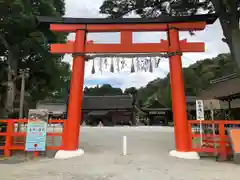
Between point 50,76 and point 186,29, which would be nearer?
point 186,29

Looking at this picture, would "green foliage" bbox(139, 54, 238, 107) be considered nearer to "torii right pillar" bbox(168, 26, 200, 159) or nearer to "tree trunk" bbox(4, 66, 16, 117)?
"tree trunk" bbox(4, 66, 16, 117)

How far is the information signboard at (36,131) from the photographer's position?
6930 millimetres

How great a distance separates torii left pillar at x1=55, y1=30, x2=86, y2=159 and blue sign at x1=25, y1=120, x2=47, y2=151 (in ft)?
1.96

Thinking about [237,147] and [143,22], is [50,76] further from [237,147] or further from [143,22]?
[237,147]

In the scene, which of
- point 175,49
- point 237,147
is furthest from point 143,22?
point 237,147

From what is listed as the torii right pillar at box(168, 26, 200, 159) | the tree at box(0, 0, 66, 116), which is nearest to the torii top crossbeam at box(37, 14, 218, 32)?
the torii right pillar at box(168, 26, 200, 159)

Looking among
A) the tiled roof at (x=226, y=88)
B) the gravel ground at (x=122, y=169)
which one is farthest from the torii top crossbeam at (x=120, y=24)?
the tiled roof at (x=226, y=88)

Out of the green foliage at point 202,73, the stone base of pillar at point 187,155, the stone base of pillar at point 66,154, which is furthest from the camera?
the green foliage at point 202,73

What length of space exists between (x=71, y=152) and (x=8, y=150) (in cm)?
210

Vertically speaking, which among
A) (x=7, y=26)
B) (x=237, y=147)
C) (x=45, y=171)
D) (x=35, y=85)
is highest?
(x=7, y=26)

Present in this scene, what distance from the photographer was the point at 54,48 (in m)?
7.80

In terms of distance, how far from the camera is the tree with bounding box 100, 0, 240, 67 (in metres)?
6.90

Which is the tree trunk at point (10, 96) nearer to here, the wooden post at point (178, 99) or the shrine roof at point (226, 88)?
the wooden post at point (178, 99)

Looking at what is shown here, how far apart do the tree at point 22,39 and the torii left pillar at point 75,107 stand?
3.22 m
